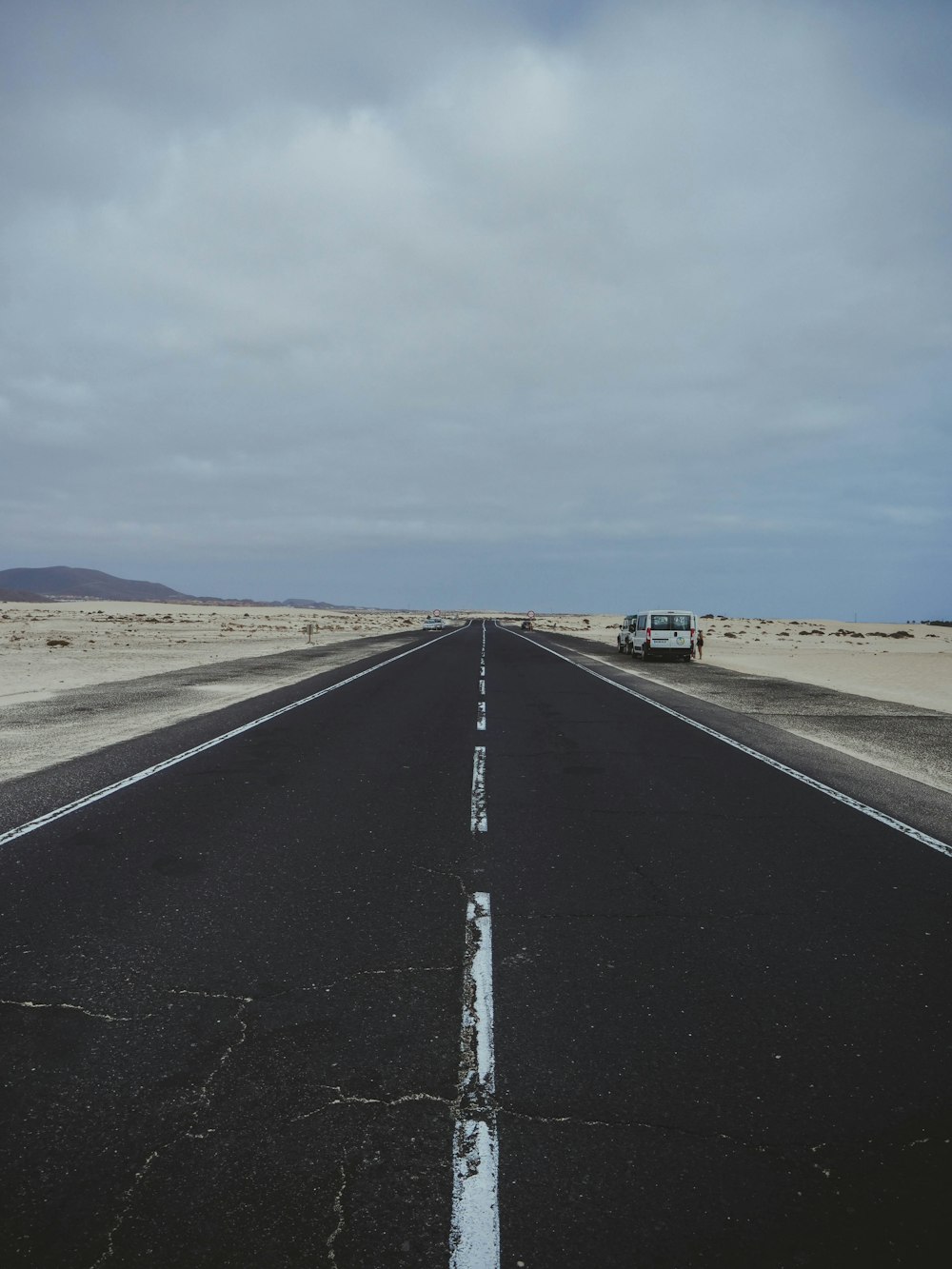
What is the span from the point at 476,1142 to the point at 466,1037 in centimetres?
72

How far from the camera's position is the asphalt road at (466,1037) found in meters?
2.54

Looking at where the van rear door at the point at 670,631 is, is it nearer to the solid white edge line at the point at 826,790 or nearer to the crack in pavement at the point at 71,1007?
the solid white edge line at the point at 826,790

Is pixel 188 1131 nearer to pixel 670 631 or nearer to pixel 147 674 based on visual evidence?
pixel 147 674

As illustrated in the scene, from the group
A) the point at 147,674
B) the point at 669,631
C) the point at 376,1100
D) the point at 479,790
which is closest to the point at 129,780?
the point at 479,790

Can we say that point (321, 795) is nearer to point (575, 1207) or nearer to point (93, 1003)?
point (93, 1003)

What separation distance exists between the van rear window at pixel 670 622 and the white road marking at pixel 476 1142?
27.6m

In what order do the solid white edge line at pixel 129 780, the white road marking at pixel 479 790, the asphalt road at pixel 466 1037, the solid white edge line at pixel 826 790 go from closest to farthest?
the asphalt road at pixel 466 1037 → the solid white edge line at pixel 826 790 → the solid white edge line at pixel 129 780 → the white road marking at pixel 479 790

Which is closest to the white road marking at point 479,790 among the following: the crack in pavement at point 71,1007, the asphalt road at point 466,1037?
the asphalt road at point 466,1037

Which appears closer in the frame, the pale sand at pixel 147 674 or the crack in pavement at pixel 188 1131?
the crack in pavement at pixel 188 1131

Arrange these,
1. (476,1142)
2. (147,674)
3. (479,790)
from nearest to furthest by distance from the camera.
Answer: (476,1142), (479,790), (147,674)

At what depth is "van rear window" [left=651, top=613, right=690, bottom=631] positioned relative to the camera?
100ft

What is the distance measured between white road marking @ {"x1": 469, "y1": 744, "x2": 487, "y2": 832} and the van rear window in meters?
21.0

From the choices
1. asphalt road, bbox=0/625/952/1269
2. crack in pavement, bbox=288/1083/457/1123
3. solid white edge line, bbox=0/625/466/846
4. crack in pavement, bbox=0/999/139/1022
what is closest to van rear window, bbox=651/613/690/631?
solid white edge line, bbox=0/625/466/846

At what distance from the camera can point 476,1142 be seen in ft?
9.44
